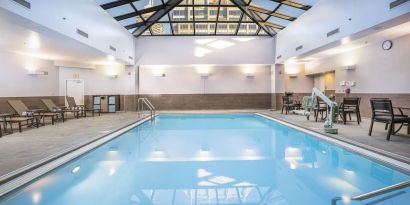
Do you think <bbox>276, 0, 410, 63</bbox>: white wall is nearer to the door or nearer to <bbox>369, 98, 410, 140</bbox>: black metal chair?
<bbox>369, 98, 410, 140</bbox>: black metal chair

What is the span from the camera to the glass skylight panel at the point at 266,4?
10261mm

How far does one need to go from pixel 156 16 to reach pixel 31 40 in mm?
5538

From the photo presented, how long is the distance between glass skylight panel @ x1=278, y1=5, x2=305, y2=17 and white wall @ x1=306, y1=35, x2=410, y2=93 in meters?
2.71

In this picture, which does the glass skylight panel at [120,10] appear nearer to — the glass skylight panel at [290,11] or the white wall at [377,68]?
the glass skylight panel at [290,11]

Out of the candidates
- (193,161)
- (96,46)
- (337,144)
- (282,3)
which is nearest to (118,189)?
(193,161)

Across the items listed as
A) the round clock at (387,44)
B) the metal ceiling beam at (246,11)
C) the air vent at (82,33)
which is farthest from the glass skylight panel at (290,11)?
the air vent at (82,33)

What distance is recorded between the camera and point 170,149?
566 centimetres

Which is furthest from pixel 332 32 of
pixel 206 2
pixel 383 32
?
pixel 206 2

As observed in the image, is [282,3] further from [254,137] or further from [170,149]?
[170,149]

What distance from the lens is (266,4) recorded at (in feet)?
34.6

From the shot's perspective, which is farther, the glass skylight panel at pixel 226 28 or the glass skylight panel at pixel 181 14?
the glass skylight panel at pixel 226 28

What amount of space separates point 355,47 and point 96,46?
32.0 feet

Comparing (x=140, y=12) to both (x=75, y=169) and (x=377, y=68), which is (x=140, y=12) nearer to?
(x=75, y=169)

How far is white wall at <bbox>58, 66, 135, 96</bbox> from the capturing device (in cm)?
1398
